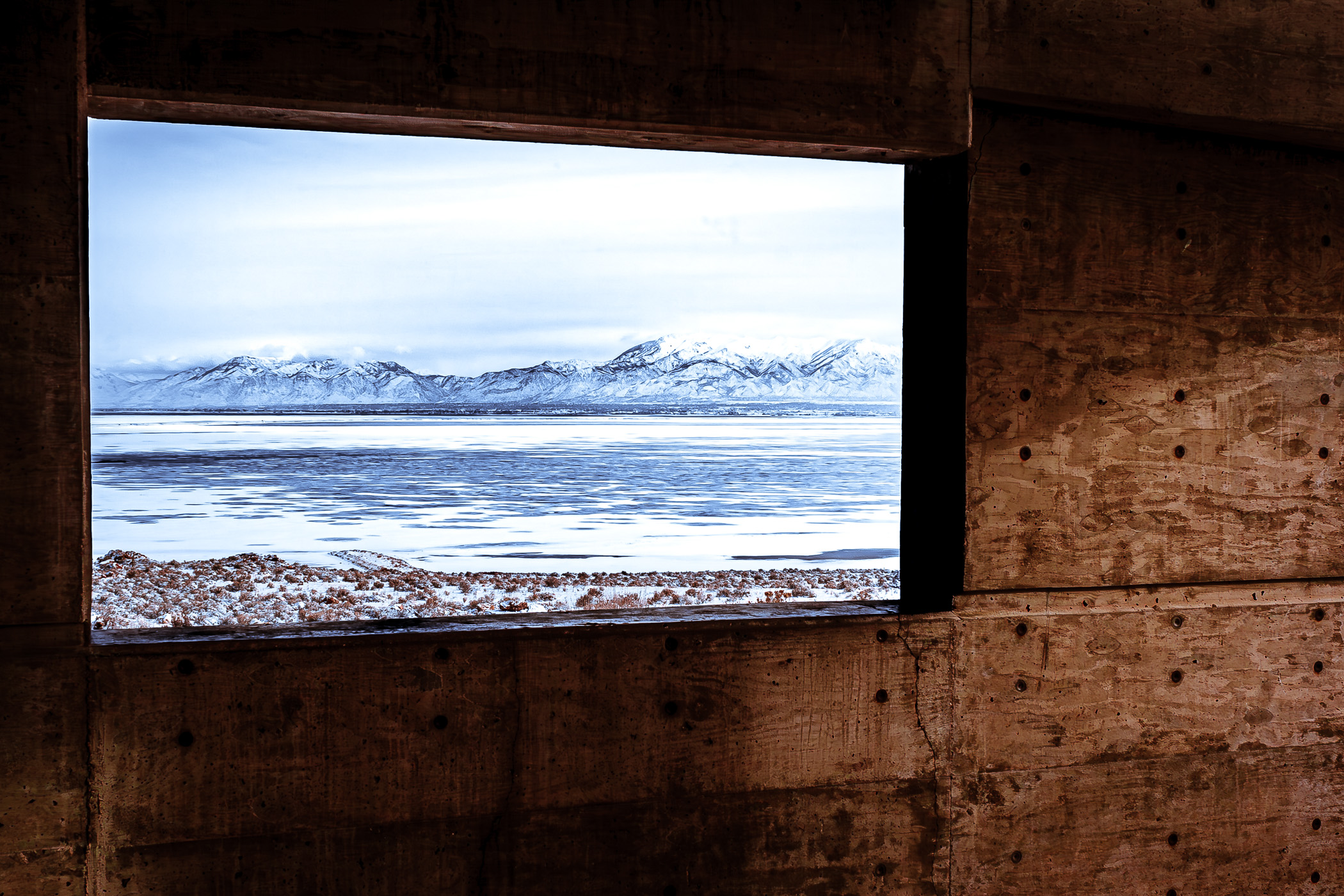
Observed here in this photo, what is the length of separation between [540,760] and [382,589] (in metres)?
12.6

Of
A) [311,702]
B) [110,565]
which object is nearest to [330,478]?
[110,565]

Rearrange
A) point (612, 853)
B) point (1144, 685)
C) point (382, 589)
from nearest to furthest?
point (612, 853) < point (1144, 685) < point (382, 589)

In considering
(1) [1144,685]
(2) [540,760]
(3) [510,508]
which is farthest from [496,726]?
(3) [510,508]

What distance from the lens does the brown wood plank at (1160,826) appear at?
4.00 m

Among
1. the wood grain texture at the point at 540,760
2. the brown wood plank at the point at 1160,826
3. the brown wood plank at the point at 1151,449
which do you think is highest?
the brown wood plank at the point at 1151,449

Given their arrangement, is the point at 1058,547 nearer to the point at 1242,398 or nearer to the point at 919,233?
the point at 1242,398

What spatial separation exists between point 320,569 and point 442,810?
1467 centimetres

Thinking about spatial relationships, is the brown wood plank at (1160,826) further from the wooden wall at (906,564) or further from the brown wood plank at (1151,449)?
the brown wood plank at (1151,449)

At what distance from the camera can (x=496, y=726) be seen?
3.60m

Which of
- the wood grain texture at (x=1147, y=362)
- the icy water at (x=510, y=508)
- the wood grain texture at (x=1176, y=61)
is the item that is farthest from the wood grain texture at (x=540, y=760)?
the icy water at (x=510, y=508)

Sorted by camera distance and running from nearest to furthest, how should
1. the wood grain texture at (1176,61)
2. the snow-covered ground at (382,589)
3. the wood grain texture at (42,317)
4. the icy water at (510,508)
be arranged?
the wood grain texture at (42,317) < the wood grain texture at (1176,61) < the snow-covered ground at (382,589) < the icy water at (510,508)

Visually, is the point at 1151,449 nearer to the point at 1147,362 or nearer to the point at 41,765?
the point at 1147,362

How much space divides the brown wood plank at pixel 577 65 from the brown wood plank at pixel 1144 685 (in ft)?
6.79

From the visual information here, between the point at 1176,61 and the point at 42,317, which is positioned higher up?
the point at 1176,61
